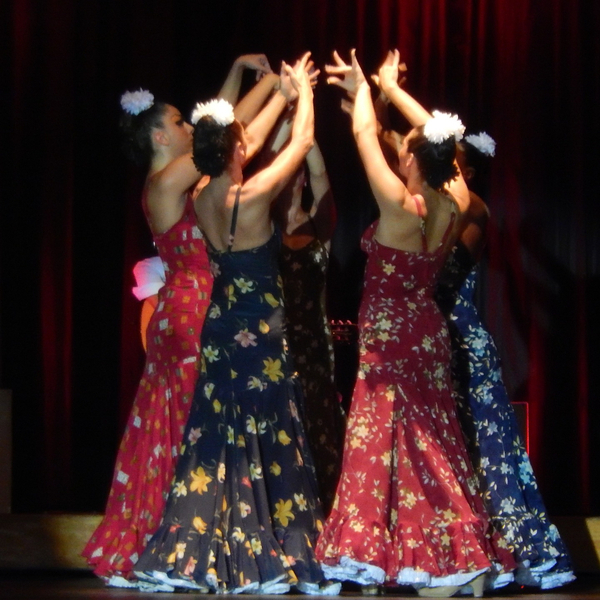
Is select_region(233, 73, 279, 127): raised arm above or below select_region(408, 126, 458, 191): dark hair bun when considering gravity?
above

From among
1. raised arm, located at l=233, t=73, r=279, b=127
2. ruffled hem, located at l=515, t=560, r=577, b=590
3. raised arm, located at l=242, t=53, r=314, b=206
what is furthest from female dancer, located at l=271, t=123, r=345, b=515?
ruffled hem, located at l=515, t=560, r=577, b=590

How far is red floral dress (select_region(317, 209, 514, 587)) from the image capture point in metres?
3.49

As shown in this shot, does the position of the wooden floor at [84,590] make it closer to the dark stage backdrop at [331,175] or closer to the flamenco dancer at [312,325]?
the flamenco dancer at [312,325]

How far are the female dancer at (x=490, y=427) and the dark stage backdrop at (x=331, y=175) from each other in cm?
124

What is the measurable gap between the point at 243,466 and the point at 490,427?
94 cm

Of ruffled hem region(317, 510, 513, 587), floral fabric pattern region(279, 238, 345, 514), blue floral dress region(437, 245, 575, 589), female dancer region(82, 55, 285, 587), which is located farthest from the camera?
floral fabric pattern region(279, 238, 345, 514)

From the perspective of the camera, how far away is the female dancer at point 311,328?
409 centimetres

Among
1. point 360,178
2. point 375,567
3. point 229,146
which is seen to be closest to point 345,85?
point 229,146

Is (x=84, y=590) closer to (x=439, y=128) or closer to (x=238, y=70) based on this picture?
(x=439, y=128)

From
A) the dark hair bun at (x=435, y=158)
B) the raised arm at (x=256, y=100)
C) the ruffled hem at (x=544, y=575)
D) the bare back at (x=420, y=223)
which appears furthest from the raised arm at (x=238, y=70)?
the ruffled hem at (x=544, y=575)

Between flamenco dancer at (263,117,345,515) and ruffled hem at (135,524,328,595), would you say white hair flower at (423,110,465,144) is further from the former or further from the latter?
ruffled hem at (135,524,328,595)

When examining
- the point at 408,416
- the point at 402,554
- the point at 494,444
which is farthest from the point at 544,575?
the point at 408,416

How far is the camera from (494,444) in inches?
156

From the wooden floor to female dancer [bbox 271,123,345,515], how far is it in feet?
1.81
